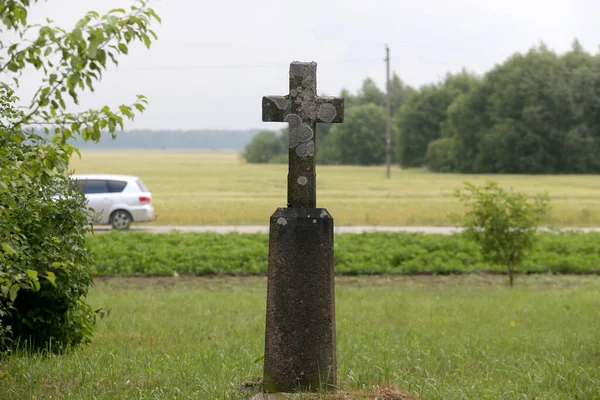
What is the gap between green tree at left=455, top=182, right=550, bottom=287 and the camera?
1584 cm

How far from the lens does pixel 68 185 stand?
7.77 metres

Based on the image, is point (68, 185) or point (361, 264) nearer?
point (68, 185)

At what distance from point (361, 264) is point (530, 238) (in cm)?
A: 401

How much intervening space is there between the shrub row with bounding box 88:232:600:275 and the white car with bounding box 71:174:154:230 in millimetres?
4009

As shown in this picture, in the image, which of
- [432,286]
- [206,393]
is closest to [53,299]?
[206,393]

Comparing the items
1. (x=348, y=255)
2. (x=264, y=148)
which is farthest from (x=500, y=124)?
(x=348, y=255)

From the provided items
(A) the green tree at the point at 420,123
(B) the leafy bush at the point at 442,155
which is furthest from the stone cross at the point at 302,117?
(A) the green tree at the point at 420,123

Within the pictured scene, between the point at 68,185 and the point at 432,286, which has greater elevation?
the point at 68,185

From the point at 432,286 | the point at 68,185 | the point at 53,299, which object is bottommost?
the point at 432,286

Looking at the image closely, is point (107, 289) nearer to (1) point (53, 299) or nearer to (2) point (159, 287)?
(2) point (159, 287)

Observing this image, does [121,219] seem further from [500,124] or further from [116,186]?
[500,124]

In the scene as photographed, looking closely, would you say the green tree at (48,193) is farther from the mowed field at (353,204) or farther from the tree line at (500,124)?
the tree line at (500,124)

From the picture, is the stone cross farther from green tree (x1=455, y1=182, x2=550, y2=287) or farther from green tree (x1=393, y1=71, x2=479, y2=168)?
green tree (x1=393, y1=71, x2=479, y2=168)

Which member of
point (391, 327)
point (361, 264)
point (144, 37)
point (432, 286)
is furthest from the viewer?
point (361, 264)
